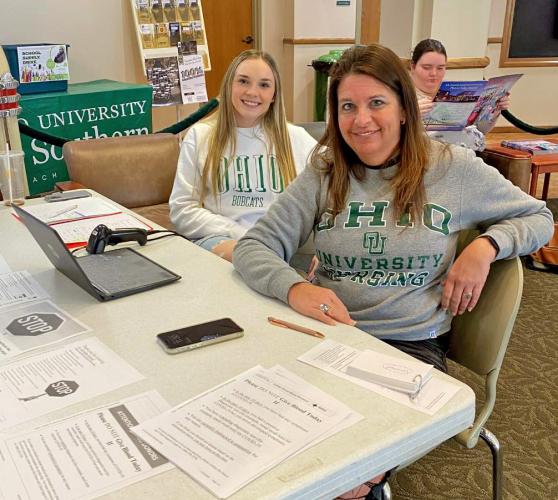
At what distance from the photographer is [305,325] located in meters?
1.22

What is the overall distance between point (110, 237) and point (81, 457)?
893 millimetres

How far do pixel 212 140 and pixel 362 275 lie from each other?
104cm

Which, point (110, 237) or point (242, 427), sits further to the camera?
point (110, 237)

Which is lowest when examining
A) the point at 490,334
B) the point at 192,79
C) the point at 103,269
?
the point at 490,334

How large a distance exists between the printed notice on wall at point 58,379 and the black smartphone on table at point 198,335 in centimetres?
9

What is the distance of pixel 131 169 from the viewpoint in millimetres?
2795

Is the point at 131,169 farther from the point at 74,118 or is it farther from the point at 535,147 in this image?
the point at 535,147

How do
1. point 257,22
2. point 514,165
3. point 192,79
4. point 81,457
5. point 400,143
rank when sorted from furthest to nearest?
point 257,22 < point 192,79 < point 514,165 < point 400,143 < point 81,457

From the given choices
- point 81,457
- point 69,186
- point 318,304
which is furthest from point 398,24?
point 81,457

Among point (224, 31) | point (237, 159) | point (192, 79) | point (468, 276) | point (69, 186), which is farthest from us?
point (224, 31)

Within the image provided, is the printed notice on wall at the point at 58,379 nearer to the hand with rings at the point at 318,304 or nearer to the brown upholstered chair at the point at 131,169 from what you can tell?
the hand with rings at the point at 318,304

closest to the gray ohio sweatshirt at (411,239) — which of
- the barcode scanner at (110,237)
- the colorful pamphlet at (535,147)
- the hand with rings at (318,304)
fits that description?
the hand with rings at (318,304)

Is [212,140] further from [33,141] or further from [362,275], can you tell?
[33,141]

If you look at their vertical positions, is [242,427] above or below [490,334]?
above
